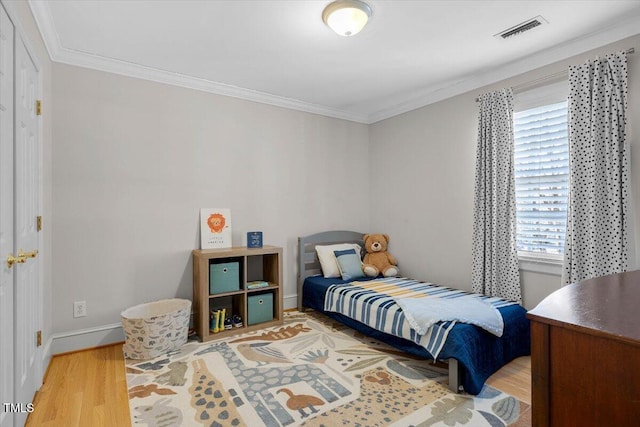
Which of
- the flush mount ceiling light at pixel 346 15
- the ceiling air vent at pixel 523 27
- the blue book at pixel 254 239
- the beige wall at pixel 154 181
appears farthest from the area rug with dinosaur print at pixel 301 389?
the ceiling air vent at pixel 523 27

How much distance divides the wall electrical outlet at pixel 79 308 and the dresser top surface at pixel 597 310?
317 centimetres

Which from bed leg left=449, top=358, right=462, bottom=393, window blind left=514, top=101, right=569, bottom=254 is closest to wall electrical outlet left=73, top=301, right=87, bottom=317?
bed leg left=449, top=358, right=462, bottom=393

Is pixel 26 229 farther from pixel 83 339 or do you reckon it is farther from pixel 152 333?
pixel 83 339

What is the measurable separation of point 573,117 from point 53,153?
4.11 meters

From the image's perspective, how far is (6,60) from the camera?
1.51m

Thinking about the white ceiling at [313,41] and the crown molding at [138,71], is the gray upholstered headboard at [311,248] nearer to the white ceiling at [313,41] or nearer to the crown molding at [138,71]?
the crown molding at [138,71]

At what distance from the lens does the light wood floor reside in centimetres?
183

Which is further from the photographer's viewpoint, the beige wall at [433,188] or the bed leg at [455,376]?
the beige wall at [433,188]

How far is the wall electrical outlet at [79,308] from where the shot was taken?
2.68 metres

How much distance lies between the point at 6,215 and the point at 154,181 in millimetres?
1572

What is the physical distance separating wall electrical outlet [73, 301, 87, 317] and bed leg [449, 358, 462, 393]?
2899 millimetres

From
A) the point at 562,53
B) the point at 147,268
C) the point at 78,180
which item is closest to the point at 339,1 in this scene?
the point at 562,53

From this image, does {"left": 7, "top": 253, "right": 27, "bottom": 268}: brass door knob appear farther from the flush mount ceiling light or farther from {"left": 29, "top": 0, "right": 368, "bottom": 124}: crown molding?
the flush mount ceiling light

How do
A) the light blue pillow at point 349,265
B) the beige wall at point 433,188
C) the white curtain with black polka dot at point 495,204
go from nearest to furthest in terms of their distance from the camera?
the white curtain with black polka dot at point 495,204
the beige wall at point 433,188
the light blue pillow at point 349,265
